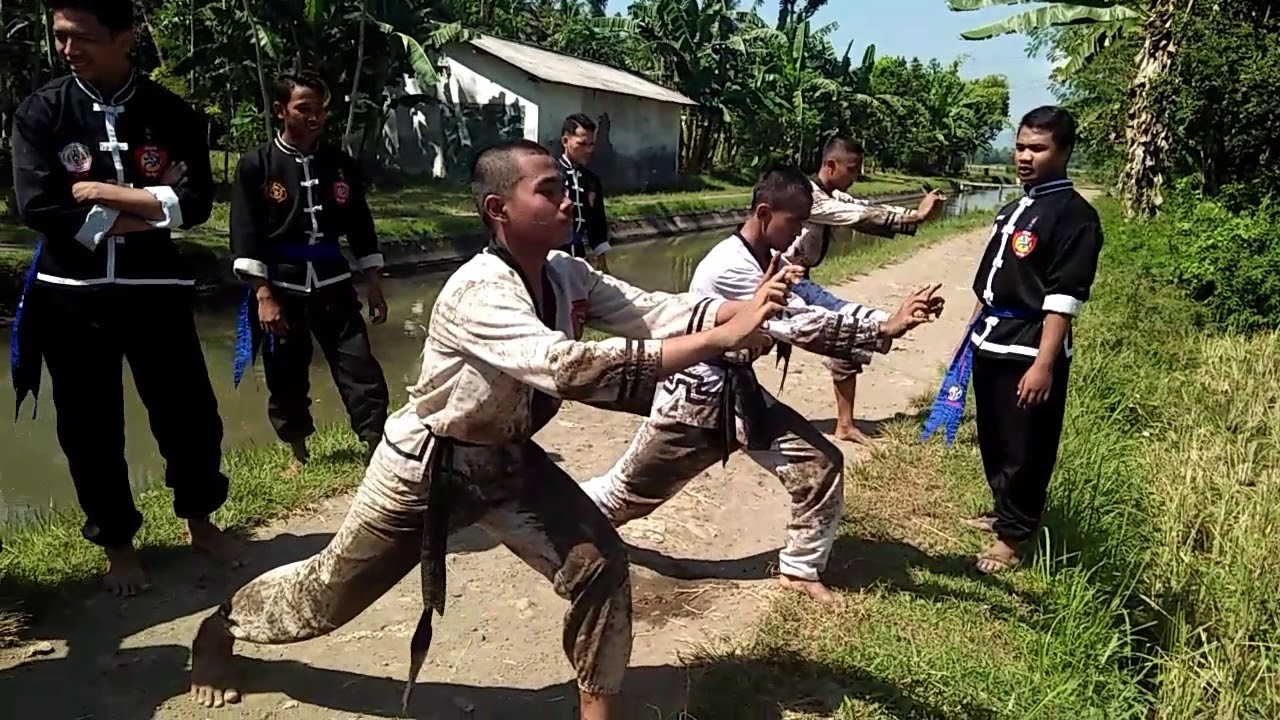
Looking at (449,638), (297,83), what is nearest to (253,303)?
(297,83)

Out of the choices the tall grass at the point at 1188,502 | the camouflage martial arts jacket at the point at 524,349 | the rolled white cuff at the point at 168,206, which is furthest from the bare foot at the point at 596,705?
the rolled white cuff at the point at 168,206

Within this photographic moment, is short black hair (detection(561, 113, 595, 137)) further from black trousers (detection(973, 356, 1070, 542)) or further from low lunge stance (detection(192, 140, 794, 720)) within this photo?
low lunge stance (detection(192, 140, 794, 720))

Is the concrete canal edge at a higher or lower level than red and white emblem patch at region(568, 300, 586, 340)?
lower

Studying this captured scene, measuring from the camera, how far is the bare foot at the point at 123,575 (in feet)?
12.3

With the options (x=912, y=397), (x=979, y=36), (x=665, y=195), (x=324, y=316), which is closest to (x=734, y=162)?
(x=665, y=195)

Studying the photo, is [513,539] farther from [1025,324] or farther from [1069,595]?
[1025,324]

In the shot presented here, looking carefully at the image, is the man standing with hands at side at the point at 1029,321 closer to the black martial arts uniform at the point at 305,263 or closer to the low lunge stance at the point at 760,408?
the low lunge stance at the point at 760,408

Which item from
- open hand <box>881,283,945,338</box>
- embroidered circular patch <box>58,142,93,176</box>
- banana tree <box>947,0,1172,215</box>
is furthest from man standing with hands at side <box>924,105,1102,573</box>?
banana tree <box>947,0,1172,215</box>

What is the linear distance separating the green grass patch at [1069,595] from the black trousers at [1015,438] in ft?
0.69

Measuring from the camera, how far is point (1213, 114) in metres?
11.6

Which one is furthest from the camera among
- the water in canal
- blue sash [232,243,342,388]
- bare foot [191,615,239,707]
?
the water in canal

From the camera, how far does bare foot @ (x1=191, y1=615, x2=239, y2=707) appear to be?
10.1 ft

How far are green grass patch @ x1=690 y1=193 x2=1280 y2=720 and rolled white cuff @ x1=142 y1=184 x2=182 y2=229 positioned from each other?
245cm

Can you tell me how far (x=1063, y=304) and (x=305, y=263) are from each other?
11.2ft
